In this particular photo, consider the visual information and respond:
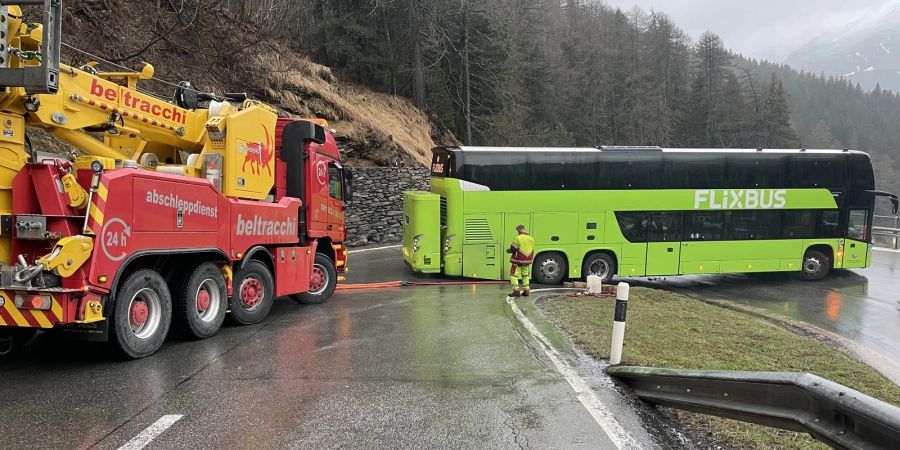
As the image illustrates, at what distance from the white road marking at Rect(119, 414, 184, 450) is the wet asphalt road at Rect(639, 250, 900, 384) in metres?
9.10

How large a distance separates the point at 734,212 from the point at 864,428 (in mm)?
15182

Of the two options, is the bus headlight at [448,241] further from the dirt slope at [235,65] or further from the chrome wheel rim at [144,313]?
the chrome wheel rim at [144,313]

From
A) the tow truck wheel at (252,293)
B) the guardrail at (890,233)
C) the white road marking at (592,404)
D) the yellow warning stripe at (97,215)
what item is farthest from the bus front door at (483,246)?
the guardrail at (890,233)

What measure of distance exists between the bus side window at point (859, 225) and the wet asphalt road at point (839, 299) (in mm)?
1402

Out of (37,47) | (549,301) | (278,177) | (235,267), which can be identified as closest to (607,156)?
(549,301)

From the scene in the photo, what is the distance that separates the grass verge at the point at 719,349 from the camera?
4.30m

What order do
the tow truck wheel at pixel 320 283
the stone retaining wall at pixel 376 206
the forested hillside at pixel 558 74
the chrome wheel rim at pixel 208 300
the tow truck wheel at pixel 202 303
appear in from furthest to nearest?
1. the forested hillside at pixel 558 74
2. the stone retaining wall at pixel 376 206
3. the tow truck wheel at pixel 320 283
4. the chrome wheel rim at pixel 208 300
5. the tow truck wheel at pixel 202 303

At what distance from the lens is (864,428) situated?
2.86 m

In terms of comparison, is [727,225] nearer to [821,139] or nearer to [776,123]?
[776,123]

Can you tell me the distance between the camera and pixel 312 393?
5.29 meters

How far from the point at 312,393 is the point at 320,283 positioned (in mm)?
6078

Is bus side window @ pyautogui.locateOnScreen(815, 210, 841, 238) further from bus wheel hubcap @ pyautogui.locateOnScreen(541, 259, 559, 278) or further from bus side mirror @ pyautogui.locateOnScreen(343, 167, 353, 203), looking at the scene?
bus side mirror @ pyautogui.locateOnScreen(343, 167, 353, 203)

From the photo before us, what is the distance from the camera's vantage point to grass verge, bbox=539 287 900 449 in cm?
430

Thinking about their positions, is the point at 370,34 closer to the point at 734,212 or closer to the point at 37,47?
the point at 734,212
